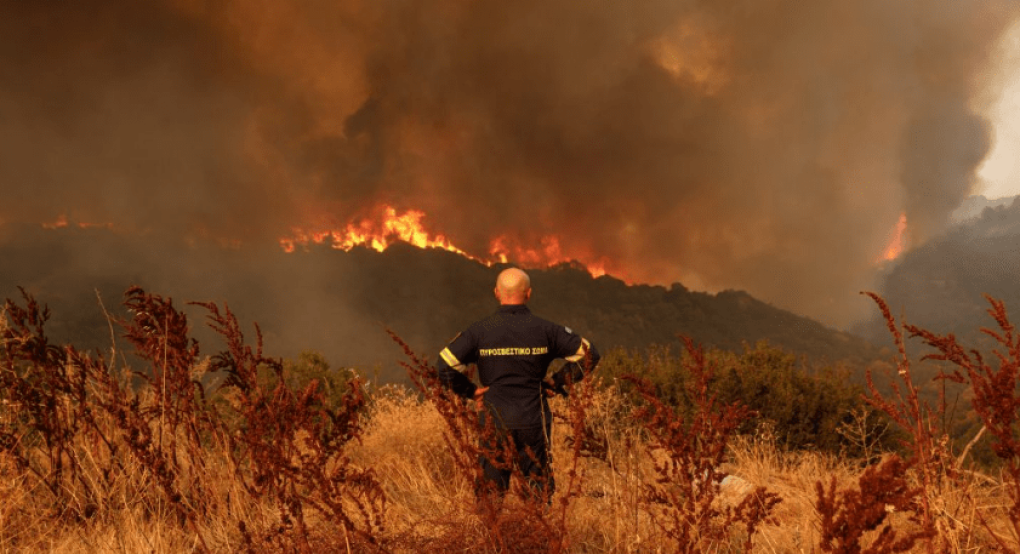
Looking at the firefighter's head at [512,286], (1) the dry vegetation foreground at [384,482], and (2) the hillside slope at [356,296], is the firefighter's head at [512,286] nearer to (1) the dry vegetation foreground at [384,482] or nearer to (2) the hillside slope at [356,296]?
(1) the dry vegetation foreground at [384,482]

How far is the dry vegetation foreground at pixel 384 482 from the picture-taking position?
77.7 inches

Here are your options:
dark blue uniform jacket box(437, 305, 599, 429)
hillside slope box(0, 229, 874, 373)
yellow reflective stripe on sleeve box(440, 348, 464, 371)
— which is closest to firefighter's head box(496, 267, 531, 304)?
dark blue uniform jacket box(437, 305, 599, 429)

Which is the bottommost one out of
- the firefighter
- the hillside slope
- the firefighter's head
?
the firefighter

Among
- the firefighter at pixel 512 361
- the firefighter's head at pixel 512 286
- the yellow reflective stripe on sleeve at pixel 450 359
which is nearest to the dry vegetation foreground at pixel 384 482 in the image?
the firefighter at pixel 512 361

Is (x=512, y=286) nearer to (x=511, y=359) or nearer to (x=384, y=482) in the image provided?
(x=511, y=359)

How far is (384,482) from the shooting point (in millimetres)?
5516

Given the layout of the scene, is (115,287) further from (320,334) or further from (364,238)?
(364,238)

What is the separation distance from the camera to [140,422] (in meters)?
3.41

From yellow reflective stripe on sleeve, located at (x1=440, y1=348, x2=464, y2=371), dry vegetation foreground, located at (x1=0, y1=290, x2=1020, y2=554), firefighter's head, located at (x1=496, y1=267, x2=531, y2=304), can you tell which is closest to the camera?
dry vegetation foreground, located at (x1=0, y1=290, x2=1020, y2=554)

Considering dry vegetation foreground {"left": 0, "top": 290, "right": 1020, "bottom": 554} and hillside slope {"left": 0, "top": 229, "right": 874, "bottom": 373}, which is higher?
hillside slope {"left": 0, "top": 229, "right": 874, "bottom": 373}

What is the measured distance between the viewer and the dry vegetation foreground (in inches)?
77.7

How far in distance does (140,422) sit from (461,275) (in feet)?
422

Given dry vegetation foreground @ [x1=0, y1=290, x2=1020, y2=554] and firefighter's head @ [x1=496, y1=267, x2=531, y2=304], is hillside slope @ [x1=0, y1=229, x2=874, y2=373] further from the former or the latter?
firefighter's head @ [x1=496, y1=267, x2=531, y2=304]

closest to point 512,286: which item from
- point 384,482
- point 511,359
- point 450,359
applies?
point 511,359
